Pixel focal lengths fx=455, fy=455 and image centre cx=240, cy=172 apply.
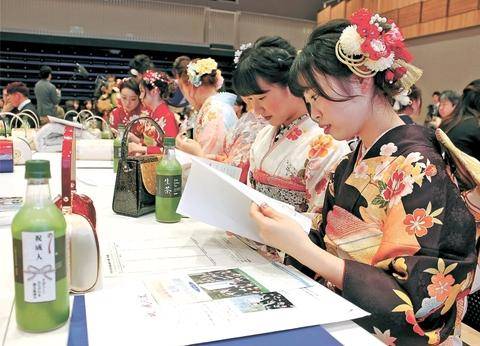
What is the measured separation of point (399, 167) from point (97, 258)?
2.27 feet

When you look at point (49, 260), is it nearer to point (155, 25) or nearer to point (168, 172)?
point (168, 172)

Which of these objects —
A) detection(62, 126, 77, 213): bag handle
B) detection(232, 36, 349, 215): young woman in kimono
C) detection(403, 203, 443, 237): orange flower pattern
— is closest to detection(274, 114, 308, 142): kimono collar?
detection(232, 36, 349, 215): young woman in kimono

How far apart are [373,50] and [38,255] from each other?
0.83m

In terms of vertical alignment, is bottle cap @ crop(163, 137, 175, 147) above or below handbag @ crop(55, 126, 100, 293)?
above

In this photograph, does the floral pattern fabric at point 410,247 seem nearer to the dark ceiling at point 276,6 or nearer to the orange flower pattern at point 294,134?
the orange flower pattern at point 294,134

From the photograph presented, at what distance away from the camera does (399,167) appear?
1.05 metres

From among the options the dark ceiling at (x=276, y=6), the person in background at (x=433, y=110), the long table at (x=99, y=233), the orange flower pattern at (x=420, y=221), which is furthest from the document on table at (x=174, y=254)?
the dark ceiling at (x=276, y=6)

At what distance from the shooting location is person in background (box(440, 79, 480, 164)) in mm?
3201

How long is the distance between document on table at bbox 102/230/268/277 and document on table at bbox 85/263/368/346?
0.08 m

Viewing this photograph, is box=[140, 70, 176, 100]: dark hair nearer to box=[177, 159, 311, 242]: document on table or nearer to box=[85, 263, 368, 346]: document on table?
box=[177, 159, 311, 242]: document on table

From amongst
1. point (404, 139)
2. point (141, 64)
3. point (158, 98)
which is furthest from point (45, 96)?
point (404, 139)

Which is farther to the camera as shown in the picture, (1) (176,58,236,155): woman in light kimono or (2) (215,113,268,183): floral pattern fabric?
(1) (176,58,236,155): woman in light kimono

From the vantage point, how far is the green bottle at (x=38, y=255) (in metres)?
0.67

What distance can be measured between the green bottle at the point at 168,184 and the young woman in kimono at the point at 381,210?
45 centimetres
